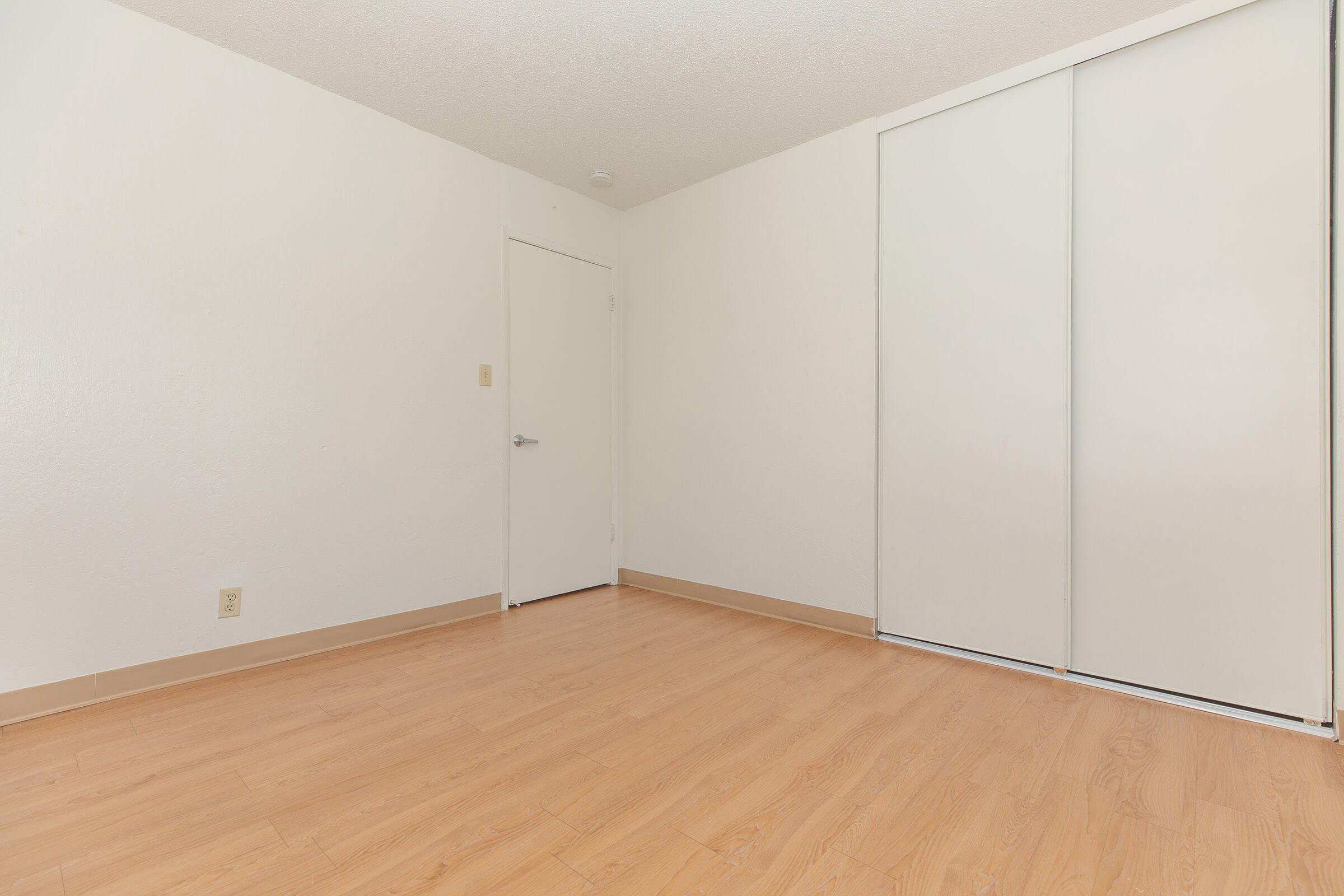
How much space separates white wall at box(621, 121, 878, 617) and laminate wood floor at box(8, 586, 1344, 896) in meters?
0.90

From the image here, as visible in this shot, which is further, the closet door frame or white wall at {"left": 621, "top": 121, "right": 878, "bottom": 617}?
white wall at {"left": 621, "top": 121, "right": 878, "bottom": 617}

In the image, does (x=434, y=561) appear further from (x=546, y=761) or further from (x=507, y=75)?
(x=507, y=75)

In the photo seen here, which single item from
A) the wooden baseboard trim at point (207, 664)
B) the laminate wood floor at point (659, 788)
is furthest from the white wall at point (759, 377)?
the wooden baseboard trim at point (207, 664)

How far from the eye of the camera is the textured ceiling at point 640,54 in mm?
2311

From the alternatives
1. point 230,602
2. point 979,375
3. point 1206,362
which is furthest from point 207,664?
point 1206,362

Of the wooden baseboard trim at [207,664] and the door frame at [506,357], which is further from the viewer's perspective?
the door frame at [506,357]

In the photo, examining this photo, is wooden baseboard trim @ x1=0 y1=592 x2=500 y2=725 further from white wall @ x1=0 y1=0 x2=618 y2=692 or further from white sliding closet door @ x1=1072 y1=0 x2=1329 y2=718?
white sliding closet door @ x1=1072 y1=0 x2=1329 y2=718

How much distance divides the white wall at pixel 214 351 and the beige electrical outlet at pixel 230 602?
4 centimetres

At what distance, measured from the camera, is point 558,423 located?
3.88 metres

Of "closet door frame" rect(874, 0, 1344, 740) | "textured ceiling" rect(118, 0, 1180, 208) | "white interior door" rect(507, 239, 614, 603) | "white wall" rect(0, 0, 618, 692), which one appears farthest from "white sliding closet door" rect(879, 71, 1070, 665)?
"white wall" rect(0, 0, 618, 692)

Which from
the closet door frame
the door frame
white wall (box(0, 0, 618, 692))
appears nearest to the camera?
the closet door frame

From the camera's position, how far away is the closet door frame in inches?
80.7

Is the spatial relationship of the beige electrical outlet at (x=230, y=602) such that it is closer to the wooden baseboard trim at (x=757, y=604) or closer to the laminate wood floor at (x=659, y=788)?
the laminate wood floor at (x=659, y=788)

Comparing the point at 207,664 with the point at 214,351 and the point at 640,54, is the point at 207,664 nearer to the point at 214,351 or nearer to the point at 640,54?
the point at 214,351
